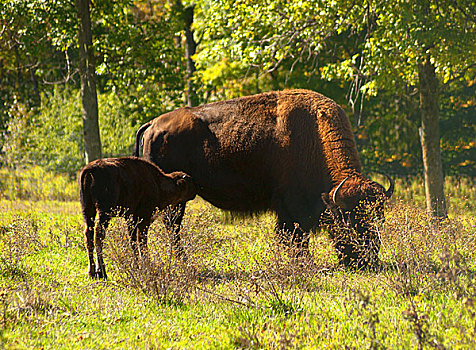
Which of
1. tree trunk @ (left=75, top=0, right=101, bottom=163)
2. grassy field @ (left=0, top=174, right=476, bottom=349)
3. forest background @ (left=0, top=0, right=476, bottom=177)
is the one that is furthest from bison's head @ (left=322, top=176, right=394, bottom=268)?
tree trunk @ (left=75, top=0, right=101, bottom=163)

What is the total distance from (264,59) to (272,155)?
18.8 ft

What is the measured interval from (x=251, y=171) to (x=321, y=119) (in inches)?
52.3

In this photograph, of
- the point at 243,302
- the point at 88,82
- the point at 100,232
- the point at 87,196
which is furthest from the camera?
the point at 88,82

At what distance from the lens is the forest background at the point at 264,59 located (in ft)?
35.3

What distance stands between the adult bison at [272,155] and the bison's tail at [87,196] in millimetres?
1420

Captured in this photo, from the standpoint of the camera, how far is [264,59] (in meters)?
13.2

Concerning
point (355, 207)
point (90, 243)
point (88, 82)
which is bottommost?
point (90, 243)

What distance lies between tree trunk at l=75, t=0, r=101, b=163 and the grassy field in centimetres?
495

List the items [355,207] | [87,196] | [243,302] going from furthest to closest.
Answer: [355,207] < [87,196] < [243,302]

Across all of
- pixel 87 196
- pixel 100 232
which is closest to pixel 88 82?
pixel 87 196

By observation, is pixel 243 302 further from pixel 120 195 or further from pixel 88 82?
pixel 88 82

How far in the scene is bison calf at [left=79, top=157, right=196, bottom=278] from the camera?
22.1 ft

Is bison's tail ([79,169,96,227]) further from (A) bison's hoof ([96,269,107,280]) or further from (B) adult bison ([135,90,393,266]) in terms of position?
(B) adult bison ([135,90,393,266])

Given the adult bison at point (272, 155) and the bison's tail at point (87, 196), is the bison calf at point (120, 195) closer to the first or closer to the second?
the bison's tail at point (87, 196)
